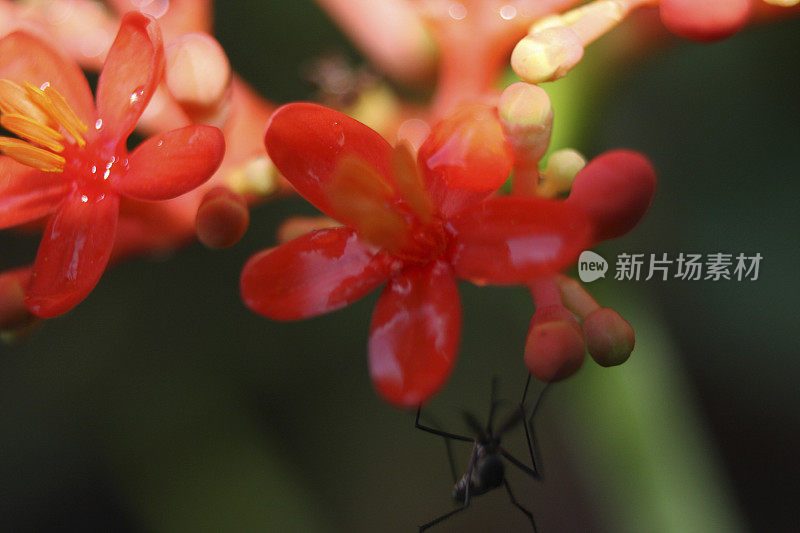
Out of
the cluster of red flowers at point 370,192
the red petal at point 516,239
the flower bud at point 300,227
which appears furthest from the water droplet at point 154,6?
the red petal at point 516,239

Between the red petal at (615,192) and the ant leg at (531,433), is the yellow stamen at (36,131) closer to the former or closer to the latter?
the red petal at (615,192)

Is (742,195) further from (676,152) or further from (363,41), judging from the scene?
(363,41)

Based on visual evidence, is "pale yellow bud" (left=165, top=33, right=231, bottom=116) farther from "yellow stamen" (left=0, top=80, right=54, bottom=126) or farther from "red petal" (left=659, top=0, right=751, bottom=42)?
"red petal" (left=659, top=0, right=751, bottom=42)

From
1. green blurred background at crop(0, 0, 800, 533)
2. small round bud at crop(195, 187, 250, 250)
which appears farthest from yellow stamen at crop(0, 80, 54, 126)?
green blurred background at crop(0, 0, 800, 533)

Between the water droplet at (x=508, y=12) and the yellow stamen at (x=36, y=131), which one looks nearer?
the yellow stamen at (x=36, y=131)

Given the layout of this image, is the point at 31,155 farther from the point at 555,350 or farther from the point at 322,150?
the point at 555,350

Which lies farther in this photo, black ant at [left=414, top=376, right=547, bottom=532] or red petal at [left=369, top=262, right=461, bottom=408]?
black ant at [left=414, top=376, right=547, bottom=532]
